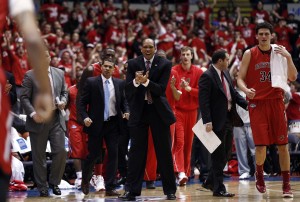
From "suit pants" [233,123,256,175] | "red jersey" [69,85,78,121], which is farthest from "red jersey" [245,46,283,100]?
"suit pants" [233,123,256,175]

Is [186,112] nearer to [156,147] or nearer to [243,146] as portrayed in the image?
[243,146]

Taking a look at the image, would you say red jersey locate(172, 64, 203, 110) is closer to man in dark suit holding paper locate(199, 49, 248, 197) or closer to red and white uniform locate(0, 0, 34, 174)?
man in dark suit holding paper locate(199, 49, 248, 197)

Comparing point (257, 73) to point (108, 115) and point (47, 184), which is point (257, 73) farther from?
point (47, 184)

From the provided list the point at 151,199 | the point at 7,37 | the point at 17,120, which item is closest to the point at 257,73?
the point at 151,199

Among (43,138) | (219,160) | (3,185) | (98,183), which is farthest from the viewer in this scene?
(98,183)

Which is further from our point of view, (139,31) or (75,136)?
(139,31)

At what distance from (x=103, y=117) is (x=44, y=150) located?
1.13 m

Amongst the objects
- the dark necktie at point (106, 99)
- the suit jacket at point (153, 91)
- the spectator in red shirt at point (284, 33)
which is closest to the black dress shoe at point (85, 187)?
the dark necktie at point (106, 99)

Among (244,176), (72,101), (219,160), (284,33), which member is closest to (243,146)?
(244,176)

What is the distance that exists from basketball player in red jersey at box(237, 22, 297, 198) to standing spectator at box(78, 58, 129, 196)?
1.95 metres

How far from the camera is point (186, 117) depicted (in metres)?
12.9

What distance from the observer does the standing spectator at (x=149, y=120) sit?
9828mm

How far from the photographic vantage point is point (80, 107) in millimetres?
10914

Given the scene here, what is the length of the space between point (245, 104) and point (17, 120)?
5288 mm
